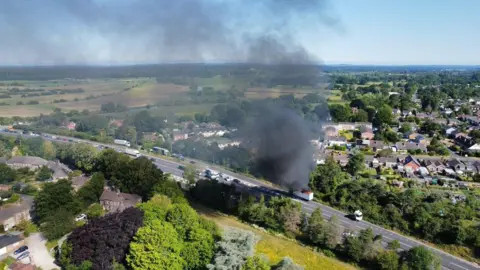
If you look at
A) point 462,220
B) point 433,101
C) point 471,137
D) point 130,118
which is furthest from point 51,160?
point 433,101

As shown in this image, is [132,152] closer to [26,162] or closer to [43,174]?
[43,174]

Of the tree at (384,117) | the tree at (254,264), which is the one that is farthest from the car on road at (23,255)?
the tree at (384,117)

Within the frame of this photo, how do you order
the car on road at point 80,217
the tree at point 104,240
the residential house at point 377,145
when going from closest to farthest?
1. the tree at point 104,240
2. the car on road at point 80,217
3. the residential house at point 377,145

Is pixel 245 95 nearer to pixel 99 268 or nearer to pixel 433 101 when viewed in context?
pixel 99 268

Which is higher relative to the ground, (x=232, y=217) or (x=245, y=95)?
(x=245, y=95)

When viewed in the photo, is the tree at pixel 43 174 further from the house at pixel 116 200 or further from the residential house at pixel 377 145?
the residential house at pixel 377 145

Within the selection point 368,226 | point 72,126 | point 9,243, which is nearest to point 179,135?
point 72,126
